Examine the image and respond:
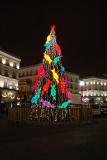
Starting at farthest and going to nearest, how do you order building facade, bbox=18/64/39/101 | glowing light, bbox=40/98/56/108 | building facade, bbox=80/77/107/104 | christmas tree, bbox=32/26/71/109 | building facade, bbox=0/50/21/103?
building facade, bbox=80/77/107/104 < building facade, bbox=18/64/39/101 < building facade, bbox=0/50/21/103 < christmas tree, bbox=32/26/71/109 < glowing light, bbox=40/98/56/108

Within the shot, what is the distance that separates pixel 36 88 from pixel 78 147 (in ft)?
41.8

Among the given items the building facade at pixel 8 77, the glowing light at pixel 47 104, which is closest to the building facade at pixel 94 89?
the building facade at pixel 8 77

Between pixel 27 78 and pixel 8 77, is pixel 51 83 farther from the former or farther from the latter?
pixel 27 78

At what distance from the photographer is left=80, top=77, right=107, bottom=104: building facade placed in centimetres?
11206

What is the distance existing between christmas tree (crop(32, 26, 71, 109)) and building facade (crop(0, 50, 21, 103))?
41425 millimetres

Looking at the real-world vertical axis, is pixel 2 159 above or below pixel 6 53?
below

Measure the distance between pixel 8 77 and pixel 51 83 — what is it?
47047mm

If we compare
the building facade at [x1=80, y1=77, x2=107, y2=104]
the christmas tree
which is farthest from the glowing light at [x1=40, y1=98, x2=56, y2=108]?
the building facade at [x1=80, y1=77, x2=107, y2=104]

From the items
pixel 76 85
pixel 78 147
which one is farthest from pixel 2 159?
pixel 76 85

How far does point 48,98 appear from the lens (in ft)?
72.6

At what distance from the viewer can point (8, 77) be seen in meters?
68.1

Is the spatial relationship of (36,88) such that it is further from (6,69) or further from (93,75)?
(93,75)

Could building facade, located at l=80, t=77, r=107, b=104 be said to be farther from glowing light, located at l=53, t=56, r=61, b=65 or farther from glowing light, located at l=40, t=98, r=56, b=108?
glowing light, located at l=40, t=98, r=56, b=108

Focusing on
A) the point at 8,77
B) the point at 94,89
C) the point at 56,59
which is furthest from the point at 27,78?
the point at 56,59
